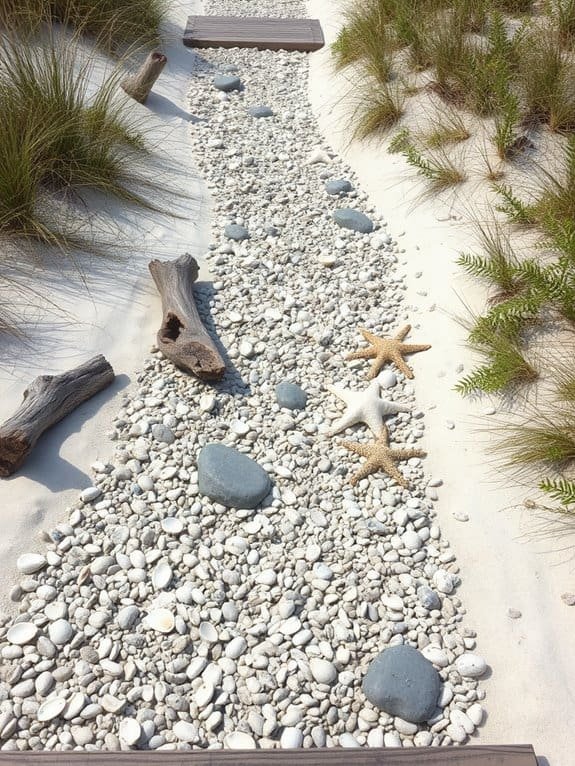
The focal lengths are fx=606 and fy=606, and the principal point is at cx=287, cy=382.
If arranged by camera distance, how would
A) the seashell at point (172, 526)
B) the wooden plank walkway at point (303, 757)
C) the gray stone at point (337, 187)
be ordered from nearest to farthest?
the wooden plank walkway at point (303, 757) < the seashell at point (172, 526) < the gray stone at point (337, 187)

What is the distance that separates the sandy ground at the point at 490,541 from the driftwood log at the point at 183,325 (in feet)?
3.58

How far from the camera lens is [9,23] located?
15.3ft

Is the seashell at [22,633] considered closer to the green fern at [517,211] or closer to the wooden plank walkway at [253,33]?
the green fern at [517,211]

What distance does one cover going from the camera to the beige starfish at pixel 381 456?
2.69m

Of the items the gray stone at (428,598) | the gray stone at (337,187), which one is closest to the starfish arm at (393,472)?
the gray stone at (428,598)

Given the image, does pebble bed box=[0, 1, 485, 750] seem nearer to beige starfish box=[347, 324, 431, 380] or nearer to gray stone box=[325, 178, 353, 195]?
beige starfish box=[347, 324, 431, 380]

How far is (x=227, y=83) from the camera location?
19.0ft

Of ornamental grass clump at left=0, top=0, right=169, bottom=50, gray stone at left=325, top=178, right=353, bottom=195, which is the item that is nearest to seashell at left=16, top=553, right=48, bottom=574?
gray stone at left=325, top=178, right=353, bottom=195

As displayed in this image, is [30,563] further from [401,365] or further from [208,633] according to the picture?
[401,365]

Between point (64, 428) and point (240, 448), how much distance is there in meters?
0.82

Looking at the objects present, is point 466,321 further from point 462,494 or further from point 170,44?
point 170,44

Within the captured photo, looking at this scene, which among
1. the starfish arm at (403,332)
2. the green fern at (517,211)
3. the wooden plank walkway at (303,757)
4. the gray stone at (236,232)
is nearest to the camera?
the wooden plank walkway at (303,757)

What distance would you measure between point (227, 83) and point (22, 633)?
207 inches

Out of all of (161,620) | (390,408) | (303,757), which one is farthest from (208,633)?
(390,408)
